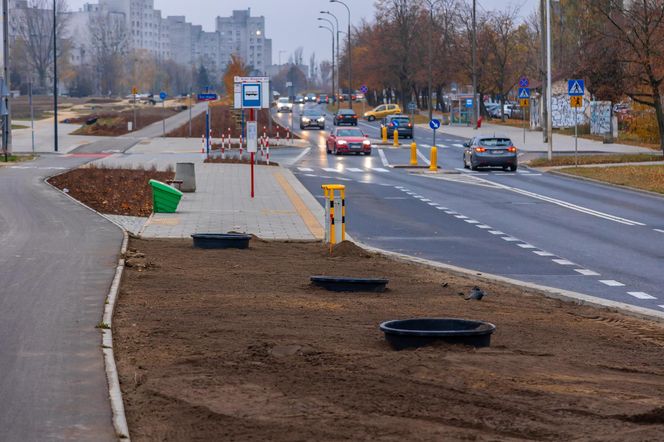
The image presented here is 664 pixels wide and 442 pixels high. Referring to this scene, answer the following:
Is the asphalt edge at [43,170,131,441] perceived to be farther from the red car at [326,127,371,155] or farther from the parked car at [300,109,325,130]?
the parked car at [300,109,325,130]

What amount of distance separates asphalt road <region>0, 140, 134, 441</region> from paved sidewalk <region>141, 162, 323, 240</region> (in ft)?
4.86

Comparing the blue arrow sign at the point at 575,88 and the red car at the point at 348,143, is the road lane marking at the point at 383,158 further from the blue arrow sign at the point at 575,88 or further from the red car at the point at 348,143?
the blue arrow sign at the point at 575,88

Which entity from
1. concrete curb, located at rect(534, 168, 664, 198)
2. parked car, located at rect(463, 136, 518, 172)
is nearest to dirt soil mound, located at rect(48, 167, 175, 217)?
parked car, located at rect(463, 136, 518, 172)

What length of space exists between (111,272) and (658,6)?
126ft

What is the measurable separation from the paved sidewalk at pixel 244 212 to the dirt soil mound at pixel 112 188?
1.02 metres

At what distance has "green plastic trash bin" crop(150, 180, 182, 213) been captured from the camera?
2395cm

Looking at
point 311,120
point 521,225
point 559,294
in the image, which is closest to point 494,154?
point 521,225

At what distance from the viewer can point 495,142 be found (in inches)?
1756

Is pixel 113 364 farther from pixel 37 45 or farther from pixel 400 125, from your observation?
pixel 37 45

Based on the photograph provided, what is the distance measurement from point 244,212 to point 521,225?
579 cm

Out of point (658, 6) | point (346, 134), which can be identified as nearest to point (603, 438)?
point (658, 6)

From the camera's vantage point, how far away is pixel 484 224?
23.8m

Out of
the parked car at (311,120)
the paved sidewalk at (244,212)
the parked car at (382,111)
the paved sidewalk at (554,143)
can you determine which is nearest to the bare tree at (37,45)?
the parked car at (382,111)

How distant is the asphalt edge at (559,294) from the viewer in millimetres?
12102
